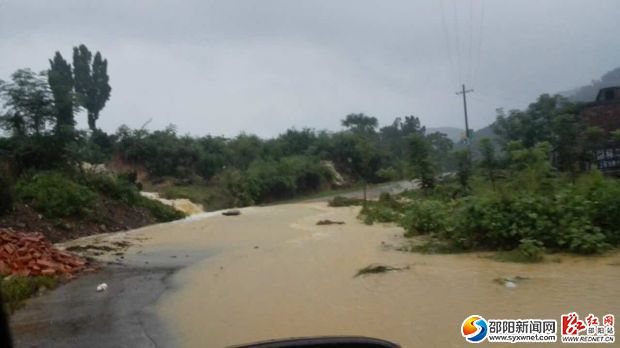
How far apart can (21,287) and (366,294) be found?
565cm

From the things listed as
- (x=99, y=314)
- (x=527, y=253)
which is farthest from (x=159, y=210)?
(x=527, y=253)

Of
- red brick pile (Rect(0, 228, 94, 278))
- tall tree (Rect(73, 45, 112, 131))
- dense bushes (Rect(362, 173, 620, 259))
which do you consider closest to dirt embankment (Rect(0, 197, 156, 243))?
red brick pile (Rect(0, 228, 94, 278))

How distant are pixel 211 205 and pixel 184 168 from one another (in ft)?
23.1

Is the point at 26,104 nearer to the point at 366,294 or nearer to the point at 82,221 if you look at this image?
the point at 82,221

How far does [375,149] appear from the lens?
206 ft

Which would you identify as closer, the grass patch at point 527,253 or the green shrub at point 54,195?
the grass patch at point 527,253

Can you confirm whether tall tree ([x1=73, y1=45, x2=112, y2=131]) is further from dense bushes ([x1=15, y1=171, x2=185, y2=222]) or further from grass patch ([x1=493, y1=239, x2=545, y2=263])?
grass patch ([x1=493, y1=239, x2=545, y2=263])

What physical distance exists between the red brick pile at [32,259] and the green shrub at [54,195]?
21.0 feet

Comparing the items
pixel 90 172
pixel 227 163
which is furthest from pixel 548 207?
pixel 227 163

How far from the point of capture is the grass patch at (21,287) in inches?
332

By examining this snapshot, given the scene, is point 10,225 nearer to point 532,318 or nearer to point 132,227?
point 132,227

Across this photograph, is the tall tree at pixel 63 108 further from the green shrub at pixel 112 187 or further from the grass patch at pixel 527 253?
the grass patch at pixel 527 253

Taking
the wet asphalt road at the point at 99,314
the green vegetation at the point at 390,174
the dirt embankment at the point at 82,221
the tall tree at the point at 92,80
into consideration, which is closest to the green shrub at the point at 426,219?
the green vegetation at the point at 390,174

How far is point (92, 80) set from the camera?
47.0 meters
